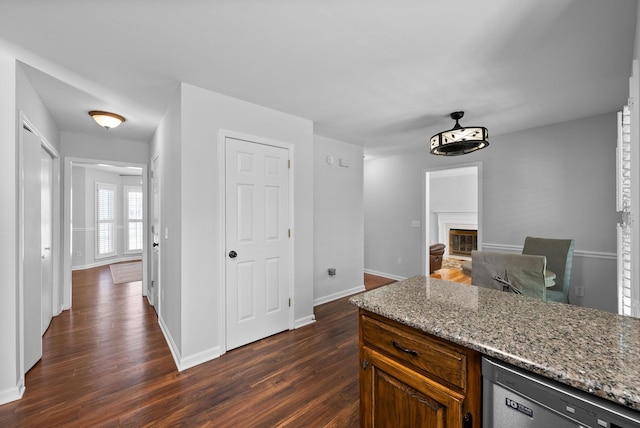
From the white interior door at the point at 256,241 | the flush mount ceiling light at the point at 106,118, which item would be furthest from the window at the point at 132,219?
the white interior door at the point at 256,241

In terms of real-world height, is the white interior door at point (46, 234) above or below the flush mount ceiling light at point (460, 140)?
below

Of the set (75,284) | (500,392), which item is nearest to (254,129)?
(500,392)

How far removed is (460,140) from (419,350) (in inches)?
86.2

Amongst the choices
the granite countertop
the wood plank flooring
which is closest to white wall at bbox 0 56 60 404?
the granite countertop

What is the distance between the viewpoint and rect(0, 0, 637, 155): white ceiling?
1.58m

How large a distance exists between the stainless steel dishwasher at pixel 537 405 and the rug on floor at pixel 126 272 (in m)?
6.14

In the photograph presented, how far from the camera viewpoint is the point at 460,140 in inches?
105

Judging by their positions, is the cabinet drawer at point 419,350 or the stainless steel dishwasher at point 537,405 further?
the cabinet drawer at point 419,350

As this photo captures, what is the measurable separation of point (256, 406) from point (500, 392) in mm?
1644

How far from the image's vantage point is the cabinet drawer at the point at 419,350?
1.03m

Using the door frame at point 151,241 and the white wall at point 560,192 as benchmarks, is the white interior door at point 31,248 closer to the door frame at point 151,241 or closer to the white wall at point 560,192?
the door frame at point 151,241

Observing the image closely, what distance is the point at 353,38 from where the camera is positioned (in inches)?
72.4

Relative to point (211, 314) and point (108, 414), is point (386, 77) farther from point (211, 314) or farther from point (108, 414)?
point (108, 414)

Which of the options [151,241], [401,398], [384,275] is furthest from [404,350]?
[384,275]
